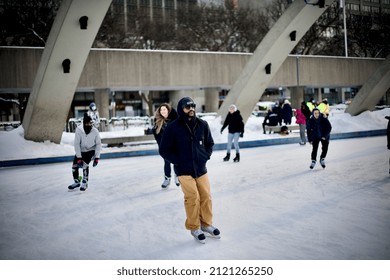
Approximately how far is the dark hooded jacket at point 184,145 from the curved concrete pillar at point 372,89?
16792 millimetres

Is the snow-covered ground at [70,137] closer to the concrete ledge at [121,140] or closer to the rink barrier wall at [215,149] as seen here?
the rink barrier wall at [215,149]

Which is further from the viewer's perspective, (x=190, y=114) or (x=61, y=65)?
(x=61, y=65)

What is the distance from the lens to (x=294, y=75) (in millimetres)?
28328

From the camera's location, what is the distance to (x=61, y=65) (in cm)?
1221

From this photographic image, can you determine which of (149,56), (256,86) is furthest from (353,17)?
(256,86)

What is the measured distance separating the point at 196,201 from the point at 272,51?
491 inches

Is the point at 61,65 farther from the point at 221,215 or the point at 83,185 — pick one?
the point at 221,215

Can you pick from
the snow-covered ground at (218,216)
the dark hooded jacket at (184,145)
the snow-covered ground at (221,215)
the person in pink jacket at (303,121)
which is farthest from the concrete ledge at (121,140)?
the dark hooded jacket at (184,145)

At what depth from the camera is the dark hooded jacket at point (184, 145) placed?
4082 millimetres

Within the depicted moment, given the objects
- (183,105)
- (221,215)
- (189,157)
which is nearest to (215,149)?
(221,215)

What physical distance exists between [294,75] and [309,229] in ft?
83.5

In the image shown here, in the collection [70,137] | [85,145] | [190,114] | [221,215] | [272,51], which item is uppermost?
[272,51]
